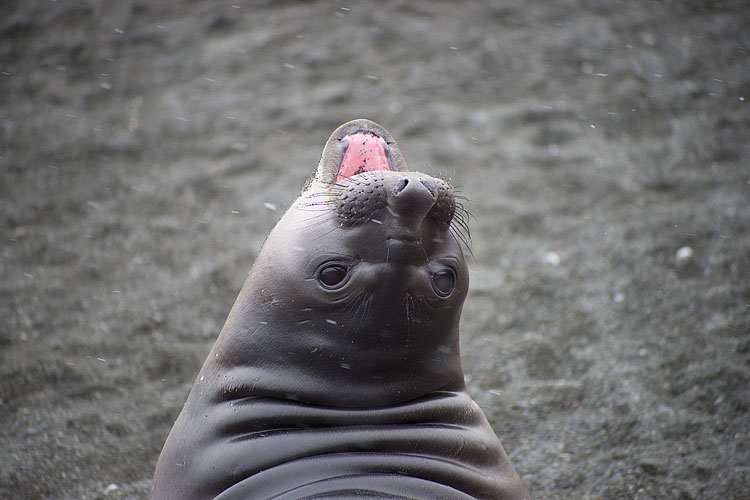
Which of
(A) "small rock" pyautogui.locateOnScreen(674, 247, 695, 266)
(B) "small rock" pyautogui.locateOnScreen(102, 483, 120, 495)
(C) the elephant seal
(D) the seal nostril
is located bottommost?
(B) "small rock" pyautogui.locateOnScreen(102, 483, 120, 495)

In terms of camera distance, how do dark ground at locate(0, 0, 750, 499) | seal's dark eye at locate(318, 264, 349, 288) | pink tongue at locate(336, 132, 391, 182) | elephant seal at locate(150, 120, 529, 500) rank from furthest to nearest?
dark ground at locate(0, 0, 750, 499) → pink tongue at locate(336, 132, 391, 182) → seal's dark eye at locate(318, 264, 349, 288) → elephant seal at locate(150, 120, 529, 500)

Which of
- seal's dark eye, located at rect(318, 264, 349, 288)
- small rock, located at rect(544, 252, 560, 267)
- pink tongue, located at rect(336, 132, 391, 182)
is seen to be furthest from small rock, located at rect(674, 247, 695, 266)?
seal's dark eye, located at rect(318, 264, 349, 288)

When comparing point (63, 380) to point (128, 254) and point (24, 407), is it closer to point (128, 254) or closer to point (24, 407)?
point (24, 407)

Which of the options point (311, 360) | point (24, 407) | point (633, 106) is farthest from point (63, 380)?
point (633, 106)

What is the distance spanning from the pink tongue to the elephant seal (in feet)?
0.96

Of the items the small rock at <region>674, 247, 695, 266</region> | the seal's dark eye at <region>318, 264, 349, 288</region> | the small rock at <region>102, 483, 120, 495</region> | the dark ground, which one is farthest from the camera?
the small rock at <region>674, 247, 695, 266</region>

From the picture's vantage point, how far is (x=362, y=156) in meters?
2.69

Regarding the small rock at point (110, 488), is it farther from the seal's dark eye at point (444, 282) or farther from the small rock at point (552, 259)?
the small rock at point (552, 259)

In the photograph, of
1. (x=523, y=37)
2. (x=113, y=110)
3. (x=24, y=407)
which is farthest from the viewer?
(x=523, y=37)

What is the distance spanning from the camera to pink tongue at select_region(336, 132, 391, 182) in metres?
2.67

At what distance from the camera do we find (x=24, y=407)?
355cm

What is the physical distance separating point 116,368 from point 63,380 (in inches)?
10.1

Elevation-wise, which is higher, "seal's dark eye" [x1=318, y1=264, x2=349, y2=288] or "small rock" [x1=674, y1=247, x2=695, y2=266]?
"seal's dark eye" [x1=318, y1=264, x2=349, y2=288]

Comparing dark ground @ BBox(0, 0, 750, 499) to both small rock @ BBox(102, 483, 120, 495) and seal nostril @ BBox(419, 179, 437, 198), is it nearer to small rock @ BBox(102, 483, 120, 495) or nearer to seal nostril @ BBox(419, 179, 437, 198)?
small rock @ BBox(102, 483, 120, 495)
